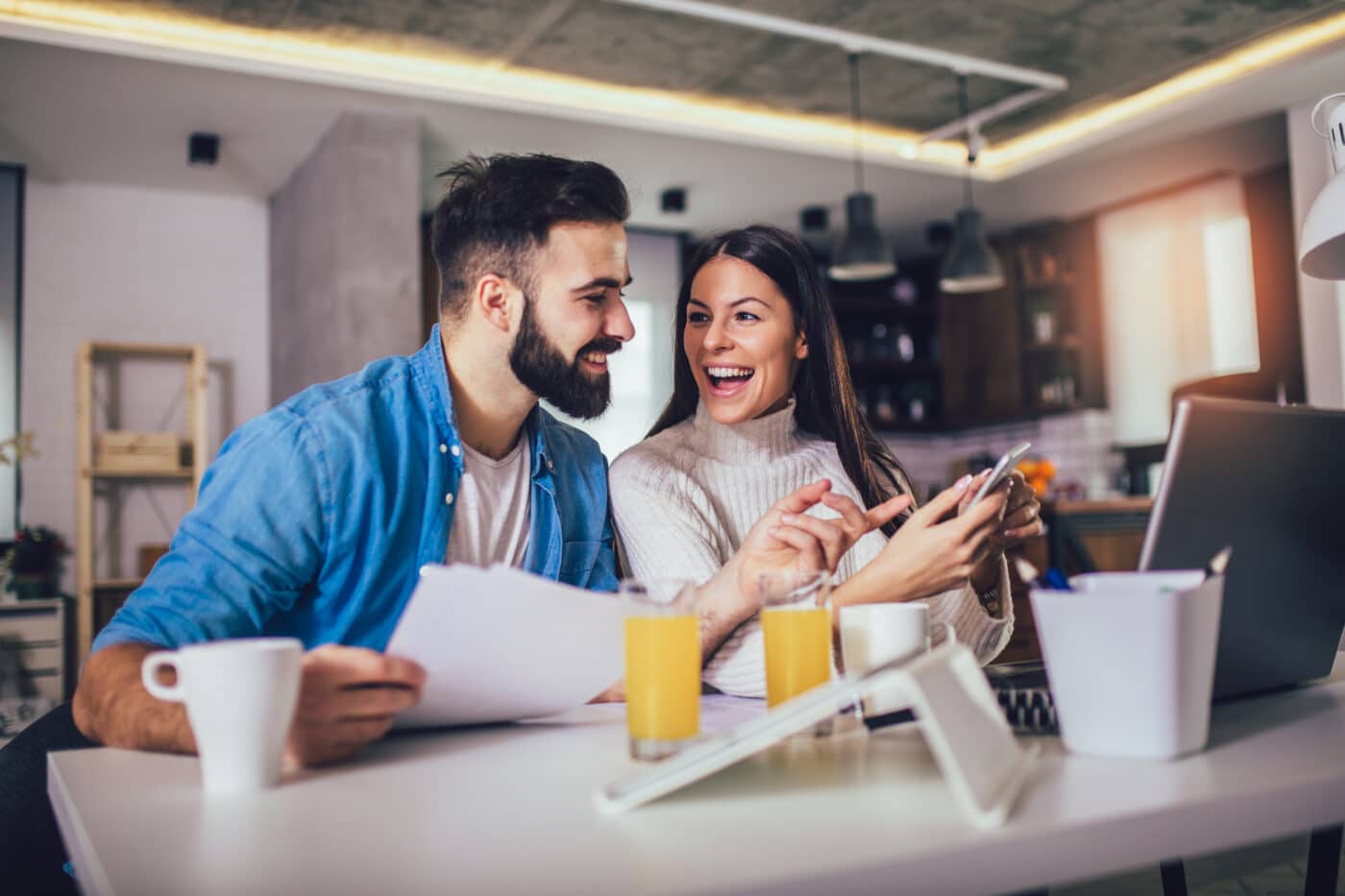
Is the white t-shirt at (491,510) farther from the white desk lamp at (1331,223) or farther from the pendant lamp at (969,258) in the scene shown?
the pendant lamp at (969,258)

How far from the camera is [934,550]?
1355 millimetres

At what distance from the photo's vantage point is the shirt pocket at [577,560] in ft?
5.36

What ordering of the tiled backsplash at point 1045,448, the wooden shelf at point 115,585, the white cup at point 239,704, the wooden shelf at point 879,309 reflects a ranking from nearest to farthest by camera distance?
the white cup at point 239,704 < the wooden shelf at point 115,585 < the tiled backsplash at point 1045,448 < the wooden shelf at point 879,309

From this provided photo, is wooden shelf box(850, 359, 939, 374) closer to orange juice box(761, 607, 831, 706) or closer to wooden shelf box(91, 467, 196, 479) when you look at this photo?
wooden shelf box(91, 467, 196, 479)

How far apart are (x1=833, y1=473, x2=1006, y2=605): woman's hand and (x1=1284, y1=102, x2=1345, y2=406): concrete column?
396cm

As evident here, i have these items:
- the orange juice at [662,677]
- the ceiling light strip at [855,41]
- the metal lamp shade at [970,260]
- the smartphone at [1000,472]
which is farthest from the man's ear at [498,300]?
the metal lamp shade at [970,260]

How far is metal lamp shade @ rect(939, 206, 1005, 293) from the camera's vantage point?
15.7ft

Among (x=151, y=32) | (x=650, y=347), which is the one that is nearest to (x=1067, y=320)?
(x=650, y=347)

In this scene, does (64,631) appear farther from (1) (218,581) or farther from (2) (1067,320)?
(2) (1067,320)

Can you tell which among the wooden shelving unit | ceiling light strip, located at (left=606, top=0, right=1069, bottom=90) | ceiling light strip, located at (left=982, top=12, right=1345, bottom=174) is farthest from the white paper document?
ceiling light strip, located at (left=982, top=12, right=1345, bottom=174)

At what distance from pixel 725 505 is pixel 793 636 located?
2.99 feet

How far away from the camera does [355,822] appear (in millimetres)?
709

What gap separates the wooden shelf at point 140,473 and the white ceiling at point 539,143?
1391mm

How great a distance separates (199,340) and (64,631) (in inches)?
64.3
